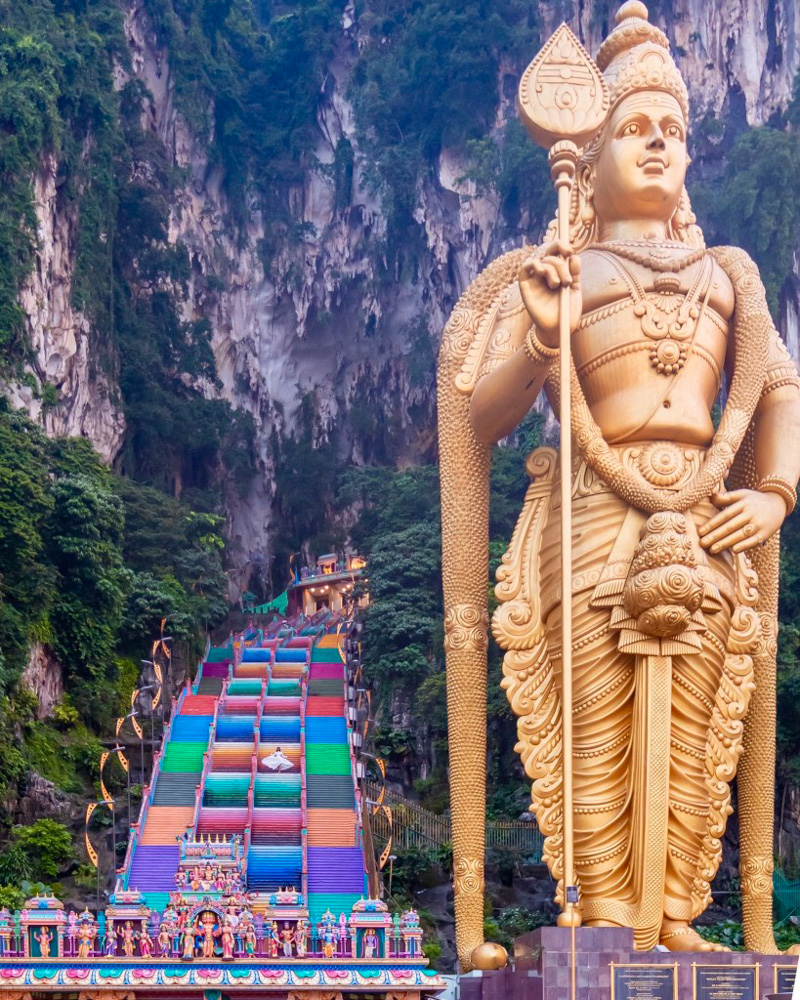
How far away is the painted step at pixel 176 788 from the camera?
16.1m

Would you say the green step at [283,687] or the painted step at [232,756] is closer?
the painted step at [232,756]

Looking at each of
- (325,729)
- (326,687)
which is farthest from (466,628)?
(326,687)

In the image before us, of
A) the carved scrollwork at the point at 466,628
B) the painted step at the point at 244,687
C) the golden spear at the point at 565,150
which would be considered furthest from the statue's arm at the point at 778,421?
the painted step at the point at 244,687

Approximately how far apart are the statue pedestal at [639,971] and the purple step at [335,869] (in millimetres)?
6308

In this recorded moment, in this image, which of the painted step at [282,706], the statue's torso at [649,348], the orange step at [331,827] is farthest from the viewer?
the painted step at [282,706]

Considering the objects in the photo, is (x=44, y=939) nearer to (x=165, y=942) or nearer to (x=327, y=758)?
(x=165, y=942)

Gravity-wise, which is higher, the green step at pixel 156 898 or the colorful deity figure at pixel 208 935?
the green step at pixel 156 898

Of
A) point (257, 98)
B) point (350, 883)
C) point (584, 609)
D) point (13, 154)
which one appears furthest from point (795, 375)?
point (257, 98)

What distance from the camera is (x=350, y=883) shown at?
14.2 metres

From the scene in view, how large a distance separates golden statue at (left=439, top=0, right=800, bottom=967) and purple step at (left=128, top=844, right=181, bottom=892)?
18.7 feet

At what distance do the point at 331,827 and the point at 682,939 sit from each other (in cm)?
732

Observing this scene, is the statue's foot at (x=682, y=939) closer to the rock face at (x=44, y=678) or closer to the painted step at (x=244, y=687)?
the painted step at (x=244, y=687)

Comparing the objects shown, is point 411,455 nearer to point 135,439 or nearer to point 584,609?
point 135,439

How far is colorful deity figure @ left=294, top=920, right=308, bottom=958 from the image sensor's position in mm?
9266
